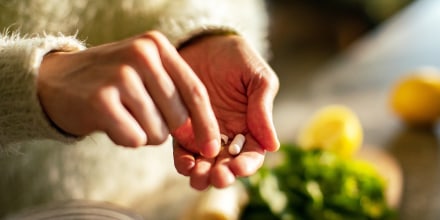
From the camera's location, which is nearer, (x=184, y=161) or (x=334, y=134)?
(x=184, y=161)

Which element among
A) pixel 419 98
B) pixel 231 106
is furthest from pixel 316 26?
pixel 231 106

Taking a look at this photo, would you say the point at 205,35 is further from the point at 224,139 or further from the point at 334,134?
the point at 334,134

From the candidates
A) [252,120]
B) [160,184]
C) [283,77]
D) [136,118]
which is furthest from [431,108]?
[136,118]

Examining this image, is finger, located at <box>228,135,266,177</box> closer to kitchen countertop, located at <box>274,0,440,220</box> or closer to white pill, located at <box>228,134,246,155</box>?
white pill, located at <box>228,134,246,155</box>

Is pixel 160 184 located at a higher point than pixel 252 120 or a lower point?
lower

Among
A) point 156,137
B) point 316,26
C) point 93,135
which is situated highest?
point 156,137

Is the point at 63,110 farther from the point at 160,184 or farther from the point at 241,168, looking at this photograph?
the point at 160,184

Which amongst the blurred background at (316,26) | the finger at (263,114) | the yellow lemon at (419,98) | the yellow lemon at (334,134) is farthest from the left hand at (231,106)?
the blurred background at (316,26)
